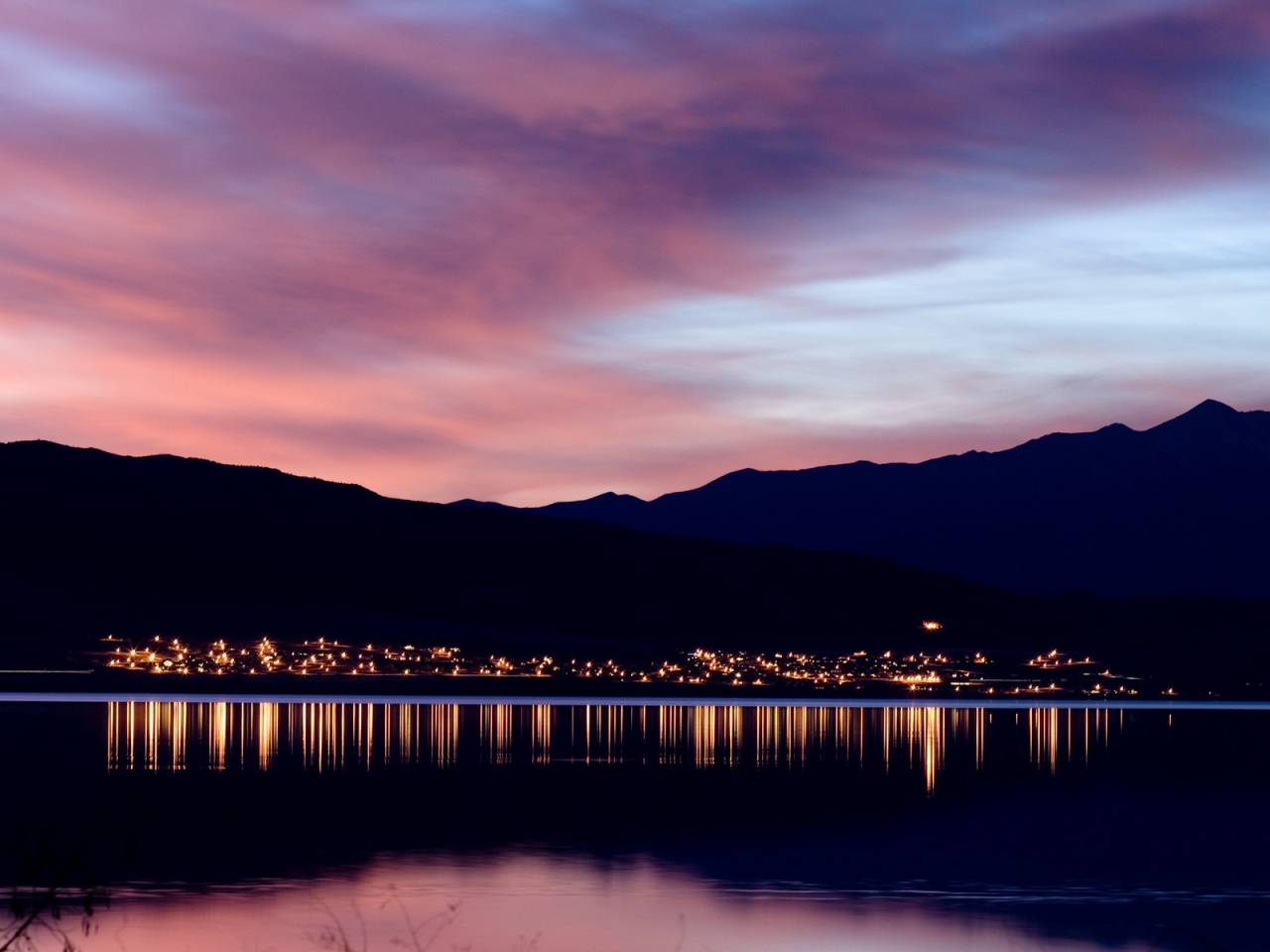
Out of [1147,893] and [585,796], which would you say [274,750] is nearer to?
[585,796]

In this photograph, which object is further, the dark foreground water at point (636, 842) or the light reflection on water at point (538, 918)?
the dark foreground water at point (636, 842)

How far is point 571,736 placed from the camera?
335 feet

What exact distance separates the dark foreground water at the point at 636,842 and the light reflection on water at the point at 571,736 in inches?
22.3

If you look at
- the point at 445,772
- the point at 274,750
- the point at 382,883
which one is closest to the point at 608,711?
the point at 274,750

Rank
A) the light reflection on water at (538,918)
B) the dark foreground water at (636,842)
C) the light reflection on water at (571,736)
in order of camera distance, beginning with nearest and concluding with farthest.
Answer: the light reflection on water at (538,918), the dark foreground water at (636,842), the light reflection on water at (571,736)

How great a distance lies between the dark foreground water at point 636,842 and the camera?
105 ft

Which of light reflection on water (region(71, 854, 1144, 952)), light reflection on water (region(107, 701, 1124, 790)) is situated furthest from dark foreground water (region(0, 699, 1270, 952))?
light reflection on water (region(107, 701, 1124, 790))

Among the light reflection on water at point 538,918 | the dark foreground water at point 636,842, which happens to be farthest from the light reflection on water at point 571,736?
the light reflection on water at point 538,918

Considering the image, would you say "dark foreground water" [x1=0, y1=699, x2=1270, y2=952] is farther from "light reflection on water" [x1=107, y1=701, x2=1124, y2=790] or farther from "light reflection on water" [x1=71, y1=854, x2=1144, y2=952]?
"light reflection on water" [x1=107, y1=701, x2=1124, y2=790]

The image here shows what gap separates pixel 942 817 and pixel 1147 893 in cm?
1657

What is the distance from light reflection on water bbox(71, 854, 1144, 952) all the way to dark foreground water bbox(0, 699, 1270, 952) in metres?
0.10

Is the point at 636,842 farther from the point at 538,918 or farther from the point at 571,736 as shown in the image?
the point at 571,736

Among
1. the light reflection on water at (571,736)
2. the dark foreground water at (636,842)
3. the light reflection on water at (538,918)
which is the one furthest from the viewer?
the light reflection on water at (571,736)

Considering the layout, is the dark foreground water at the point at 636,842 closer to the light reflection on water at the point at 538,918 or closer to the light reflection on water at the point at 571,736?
the light reflection on water at the point at 538,918
